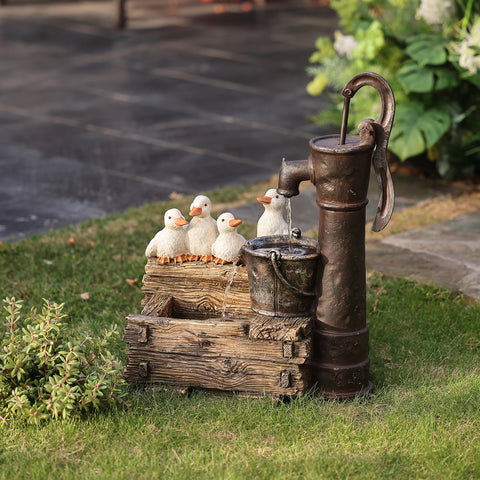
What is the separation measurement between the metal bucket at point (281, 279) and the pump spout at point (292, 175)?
282mm

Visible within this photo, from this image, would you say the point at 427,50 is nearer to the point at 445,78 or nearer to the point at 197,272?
the point at 445,78

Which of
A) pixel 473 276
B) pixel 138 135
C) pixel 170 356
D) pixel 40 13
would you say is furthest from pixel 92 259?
pixel 40 13

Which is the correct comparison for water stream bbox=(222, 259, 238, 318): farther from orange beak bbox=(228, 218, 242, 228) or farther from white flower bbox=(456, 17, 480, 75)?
white flower bbox=(456, 17, 480, 75)

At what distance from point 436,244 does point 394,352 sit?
1.63 meters

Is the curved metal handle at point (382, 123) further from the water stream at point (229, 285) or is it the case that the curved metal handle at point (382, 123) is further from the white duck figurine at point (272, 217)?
the water stream at point (229, 285)

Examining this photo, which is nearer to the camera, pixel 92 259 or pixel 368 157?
pixel 368 157

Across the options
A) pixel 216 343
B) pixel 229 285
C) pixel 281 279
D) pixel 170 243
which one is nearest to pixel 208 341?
pixel 216 343

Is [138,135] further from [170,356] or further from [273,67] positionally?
[170,356]

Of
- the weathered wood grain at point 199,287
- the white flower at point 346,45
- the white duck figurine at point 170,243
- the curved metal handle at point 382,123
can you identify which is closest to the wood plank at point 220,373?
the weathered wood grain at point 199,287

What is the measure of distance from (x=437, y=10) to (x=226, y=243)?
3.82 m

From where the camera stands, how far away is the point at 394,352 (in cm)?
449

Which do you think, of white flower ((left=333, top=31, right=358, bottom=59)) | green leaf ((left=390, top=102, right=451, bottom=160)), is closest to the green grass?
green leaf ((left=390, top=102, right=451, bottom=160))

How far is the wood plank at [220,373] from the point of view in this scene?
12.6 feet

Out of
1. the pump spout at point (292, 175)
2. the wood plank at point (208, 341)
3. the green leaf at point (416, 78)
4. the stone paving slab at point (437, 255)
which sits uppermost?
the green leaf at point (416, 78)
